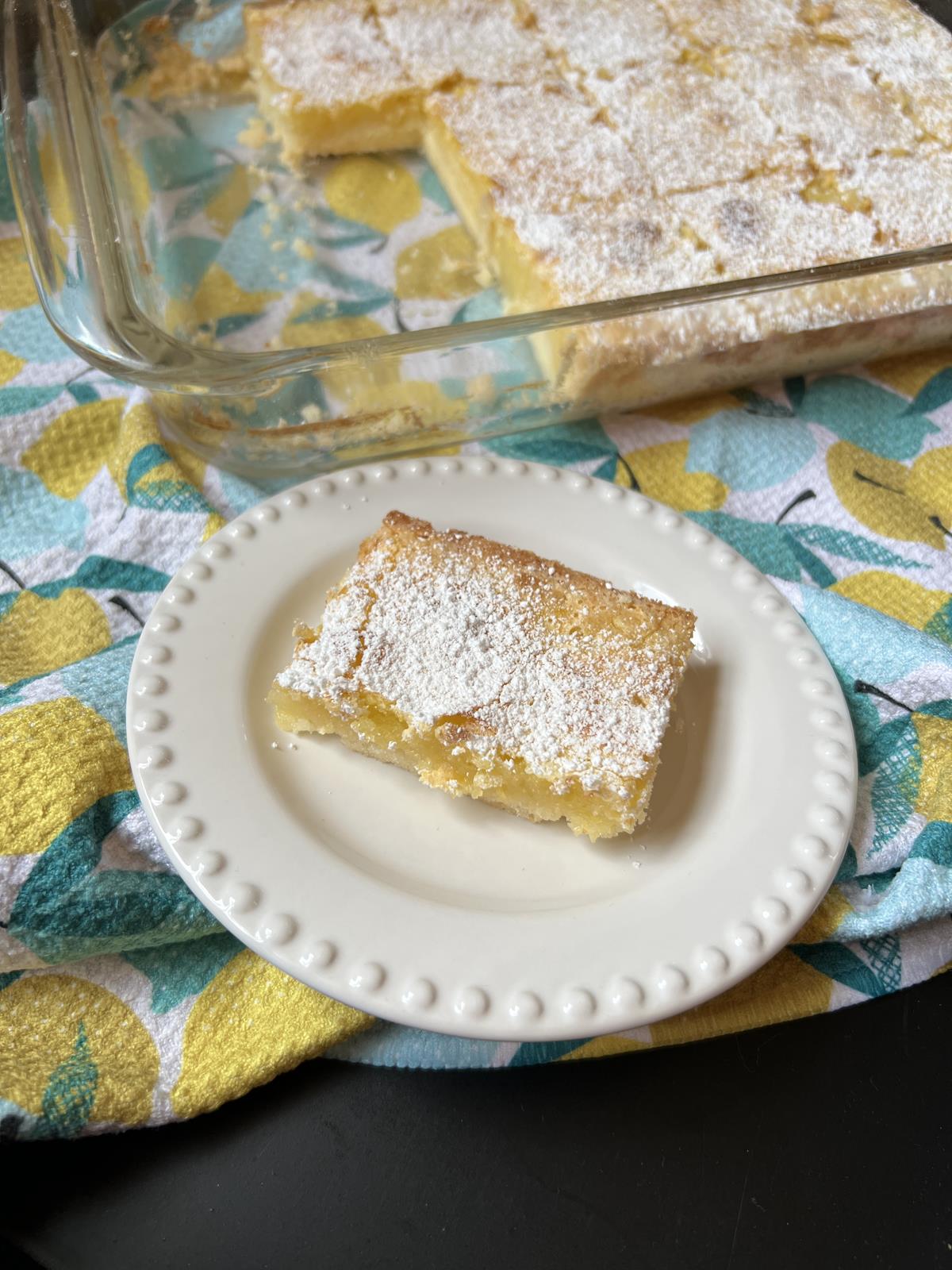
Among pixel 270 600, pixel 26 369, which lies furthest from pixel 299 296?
pixel 270 600

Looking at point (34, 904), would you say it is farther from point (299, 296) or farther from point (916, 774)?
point (299, 296)

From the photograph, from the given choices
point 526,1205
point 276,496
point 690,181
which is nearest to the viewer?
point 526,1205

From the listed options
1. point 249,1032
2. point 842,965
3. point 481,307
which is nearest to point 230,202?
point 481,307

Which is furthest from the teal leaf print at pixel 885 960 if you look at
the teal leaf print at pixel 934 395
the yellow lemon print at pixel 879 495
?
the teal leaf print at pixel 934 395

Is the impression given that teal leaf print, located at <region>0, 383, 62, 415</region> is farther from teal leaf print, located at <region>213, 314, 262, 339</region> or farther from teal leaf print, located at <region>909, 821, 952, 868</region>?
teal leaf print, located at <region>909, 821, 952, 868</region>

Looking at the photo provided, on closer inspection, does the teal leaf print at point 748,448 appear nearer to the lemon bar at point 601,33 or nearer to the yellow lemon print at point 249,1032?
the lemon bar at point 601,33

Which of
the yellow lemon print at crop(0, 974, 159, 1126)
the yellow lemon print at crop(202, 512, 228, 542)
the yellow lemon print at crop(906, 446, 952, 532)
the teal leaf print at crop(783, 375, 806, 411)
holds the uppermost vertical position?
Result: the yellow lemon print at crop(202, 512, 228, 542)

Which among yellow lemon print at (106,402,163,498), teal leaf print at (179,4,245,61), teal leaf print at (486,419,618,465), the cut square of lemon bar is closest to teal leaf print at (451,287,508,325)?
teal leaf print at (486,419,618,465)
